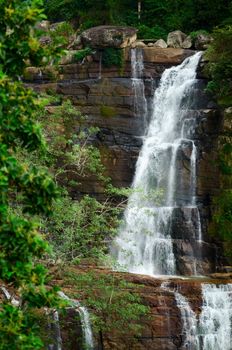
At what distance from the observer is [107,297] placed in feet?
58.9

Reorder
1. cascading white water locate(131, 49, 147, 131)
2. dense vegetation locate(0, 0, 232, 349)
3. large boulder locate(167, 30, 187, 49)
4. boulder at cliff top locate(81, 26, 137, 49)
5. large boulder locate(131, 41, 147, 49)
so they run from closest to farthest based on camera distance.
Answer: dense vegetation locate(0, 0, 232, 349), cascading white water locate(131, 49, 147, 131), boulder at cliff top locate(81, 26, 137, 49), large boulder locate(131, 41, 147, 49), large boulder locate(167, 30, 187, 49)

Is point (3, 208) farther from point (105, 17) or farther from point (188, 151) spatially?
point (105, 17)

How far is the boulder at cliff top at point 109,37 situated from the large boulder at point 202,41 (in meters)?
3.79

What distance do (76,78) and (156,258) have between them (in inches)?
477

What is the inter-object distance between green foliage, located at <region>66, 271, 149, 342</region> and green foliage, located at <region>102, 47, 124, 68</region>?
706 inches

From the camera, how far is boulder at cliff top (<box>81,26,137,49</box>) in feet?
115

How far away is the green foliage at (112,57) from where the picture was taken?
3425cm

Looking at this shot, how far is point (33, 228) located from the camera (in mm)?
8281

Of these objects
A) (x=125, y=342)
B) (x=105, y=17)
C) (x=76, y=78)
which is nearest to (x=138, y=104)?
(x=76, y=78)

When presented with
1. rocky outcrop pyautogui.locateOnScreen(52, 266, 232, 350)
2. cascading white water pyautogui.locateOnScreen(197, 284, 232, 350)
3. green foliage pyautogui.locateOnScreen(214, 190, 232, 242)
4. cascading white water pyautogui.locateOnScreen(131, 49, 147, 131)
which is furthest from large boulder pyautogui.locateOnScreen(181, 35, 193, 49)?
cascading white water pyautogui.locateOnScreen(197, 284, 232, 350)

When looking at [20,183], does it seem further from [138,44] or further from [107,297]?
[138,44]

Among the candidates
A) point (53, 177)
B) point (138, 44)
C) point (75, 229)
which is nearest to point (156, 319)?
point (75, 229)

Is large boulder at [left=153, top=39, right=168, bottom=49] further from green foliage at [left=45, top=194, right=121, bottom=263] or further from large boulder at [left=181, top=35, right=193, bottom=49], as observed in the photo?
green foliage at [left=45, top=194, right=121, bottom=263]

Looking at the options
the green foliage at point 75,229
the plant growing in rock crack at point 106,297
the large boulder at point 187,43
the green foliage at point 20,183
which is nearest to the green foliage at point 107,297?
the plant growing in rock crack at point 106,297
